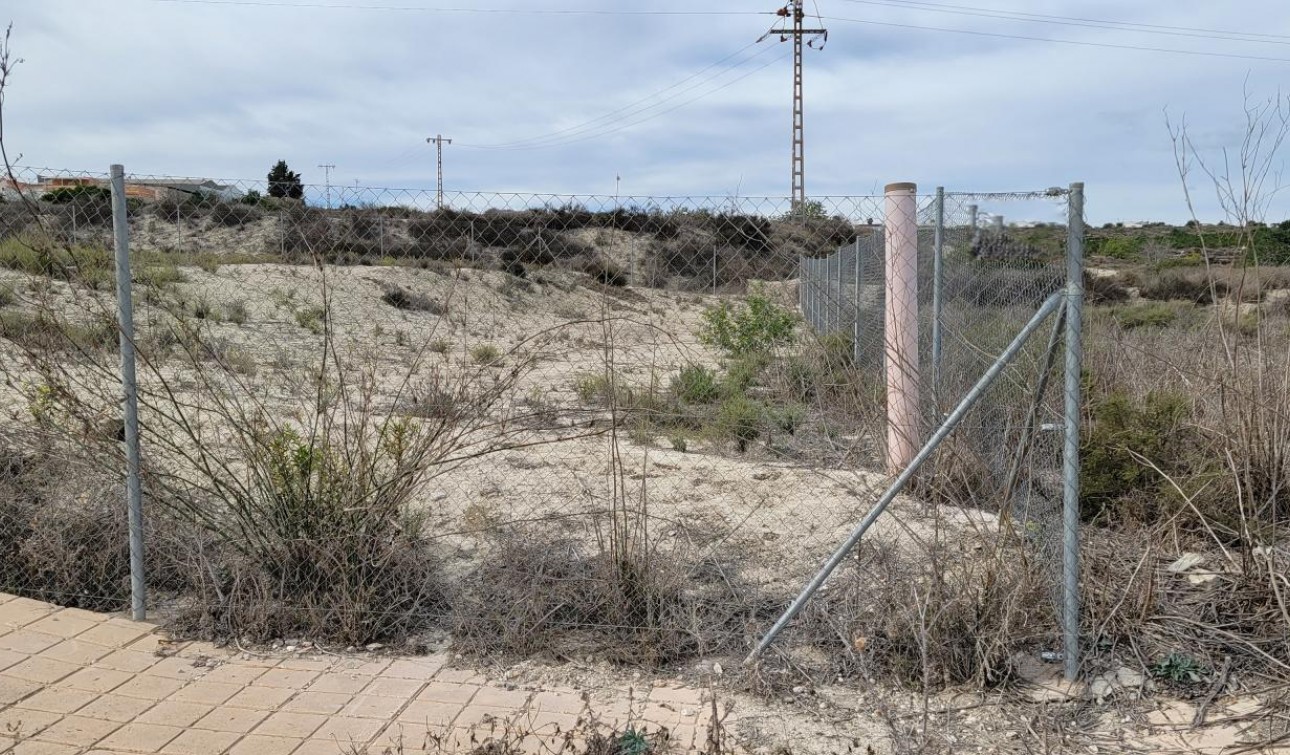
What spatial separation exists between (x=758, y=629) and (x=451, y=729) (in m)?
1.36

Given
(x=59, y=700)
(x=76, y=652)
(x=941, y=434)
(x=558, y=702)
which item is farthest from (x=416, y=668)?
(x=941, y=434)

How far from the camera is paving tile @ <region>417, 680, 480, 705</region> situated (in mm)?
3863

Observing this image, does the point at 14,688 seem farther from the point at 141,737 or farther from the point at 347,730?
the point at 347,730

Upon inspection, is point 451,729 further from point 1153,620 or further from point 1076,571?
point 1153,620

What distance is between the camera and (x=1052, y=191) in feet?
13.0

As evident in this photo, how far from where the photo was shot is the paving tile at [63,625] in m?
4.43

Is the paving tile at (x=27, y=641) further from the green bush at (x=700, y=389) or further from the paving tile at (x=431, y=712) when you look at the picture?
the green bush at (x=700, y=389)

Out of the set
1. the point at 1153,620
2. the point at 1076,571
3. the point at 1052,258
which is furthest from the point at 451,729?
the point at 1052,258

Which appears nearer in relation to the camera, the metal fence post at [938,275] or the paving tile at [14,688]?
the paving tile at [14,688]

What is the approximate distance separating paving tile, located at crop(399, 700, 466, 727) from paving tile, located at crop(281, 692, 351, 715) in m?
0.27

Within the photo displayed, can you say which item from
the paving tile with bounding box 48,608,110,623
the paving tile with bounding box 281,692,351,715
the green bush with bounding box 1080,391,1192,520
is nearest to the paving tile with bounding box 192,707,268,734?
the paving tile with bounding box 281,692,351,715

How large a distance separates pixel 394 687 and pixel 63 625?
1.67 m

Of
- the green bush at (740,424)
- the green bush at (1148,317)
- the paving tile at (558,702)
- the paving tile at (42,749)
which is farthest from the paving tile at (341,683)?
the green bush at (1148,317)

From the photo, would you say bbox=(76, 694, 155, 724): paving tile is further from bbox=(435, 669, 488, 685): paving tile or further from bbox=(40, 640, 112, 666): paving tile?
bbox=(435, 669, 488, 685): paving tile
